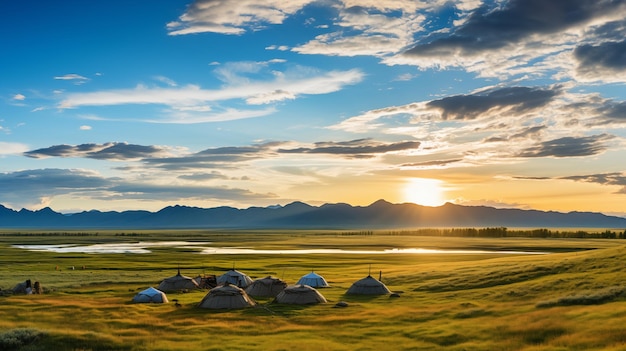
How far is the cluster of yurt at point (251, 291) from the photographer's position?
66306 millimetres

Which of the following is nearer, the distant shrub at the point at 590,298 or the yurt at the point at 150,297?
the distant shrub at the point at 590,298

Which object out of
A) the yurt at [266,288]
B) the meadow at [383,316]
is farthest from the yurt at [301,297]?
the yurt at [266,288]

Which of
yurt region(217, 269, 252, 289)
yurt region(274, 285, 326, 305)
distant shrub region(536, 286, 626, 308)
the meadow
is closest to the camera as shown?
the meadow

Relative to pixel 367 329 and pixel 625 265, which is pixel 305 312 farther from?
pixel 625 265

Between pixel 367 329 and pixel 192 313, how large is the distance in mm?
22283

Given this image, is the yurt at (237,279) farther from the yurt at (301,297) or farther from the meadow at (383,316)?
the yurt at (301,297)

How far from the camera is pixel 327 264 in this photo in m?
133

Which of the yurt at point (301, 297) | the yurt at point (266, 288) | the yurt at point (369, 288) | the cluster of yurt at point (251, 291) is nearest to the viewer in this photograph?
the cluster of yurt at point (251, 291)

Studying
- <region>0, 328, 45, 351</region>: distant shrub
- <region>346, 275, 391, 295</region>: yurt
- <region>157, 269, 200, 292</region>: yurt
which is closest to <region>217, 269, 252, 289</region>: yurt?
<region>157, 269, 200, 292</region>: yurt

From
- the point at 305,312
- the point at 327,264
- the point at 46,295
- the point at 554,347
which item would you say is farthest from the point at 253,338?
the point at 327,264

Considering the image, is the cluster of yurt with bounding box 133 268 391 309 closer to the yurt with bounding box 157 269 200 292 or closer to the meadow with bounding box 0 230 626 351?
the yurt with bounding box 157 269 200 292

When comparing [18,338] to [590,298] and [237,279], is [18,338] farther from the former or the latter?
[590,298]

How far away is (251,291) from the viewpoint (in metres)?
78.8

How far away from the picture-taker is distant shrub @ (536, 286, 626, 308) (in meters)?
53.6
